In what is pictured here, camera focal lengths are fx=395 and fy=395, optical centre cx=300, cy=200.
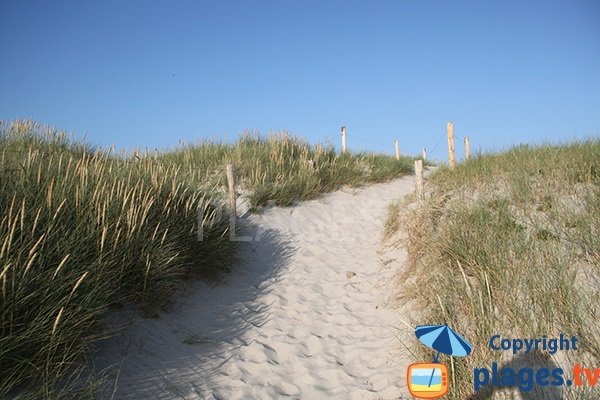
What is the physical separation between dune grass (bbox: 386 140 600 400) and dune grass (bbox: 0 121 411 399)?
2927 mm

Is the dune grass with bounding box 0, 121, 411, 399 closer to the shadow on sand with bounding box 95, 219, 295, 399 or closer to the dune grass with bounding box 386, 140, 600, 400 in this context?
the shadow on sand with bounding box 95, 219, 295, 399

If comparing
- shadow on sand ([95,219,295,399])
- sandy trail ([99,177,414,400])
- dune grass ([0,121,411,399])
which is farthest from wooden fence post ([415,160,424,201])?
dune grass ([0,121,411,399])

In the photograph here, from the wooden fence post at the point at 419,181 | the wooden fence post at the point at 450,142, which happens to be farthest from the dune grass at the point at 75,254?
the wooden fence post at the point at 450,142

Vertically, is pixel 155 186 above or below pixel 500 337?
above

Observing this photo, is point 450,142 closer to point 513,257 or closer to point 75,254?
point 513,257

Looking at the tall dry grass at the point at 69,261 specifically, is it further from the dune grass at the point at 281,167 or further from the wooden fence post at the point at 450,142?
the wooden fence post at the point at 450,142

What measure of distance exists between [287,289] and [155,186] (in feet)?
8.40

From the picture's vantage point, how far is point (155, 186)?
5492 mm

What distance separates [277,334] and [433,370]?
11.2 feet

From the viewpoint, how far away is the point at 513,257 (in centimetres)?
419

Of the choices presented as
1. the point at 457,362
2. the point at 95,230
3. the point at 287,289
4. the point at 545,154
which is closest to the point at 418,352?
the point at 457,362

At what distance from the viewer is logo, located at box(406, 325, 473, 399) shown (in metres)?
1.79

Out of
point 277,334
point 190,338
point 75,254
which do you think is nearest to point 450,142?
point 277,334

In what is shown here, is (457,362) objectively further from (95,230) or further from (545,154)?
(545,154)
